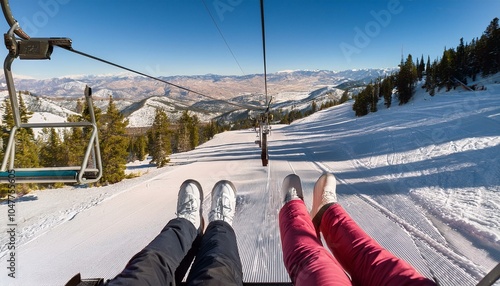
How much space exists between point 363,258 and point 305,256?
18.6 inches

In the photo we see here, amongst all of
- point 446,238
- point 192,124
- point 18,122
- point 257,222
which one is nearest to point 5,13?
point 18,122

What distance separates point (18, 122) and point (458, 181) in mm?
8923

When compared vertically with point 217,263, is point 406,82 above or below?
above

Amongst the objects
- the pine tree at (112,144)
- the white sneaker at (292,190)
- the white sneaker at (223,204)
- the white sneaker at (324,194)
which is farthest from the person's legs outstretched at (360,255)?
the pine tree at (112,144)

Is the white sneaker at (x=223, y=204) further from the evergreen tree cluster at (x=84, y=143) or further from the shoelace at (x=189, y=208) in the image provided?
the evergreen tree cluster at (x=84, y=143)

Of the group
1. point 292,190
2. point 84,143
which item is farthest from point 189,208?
point 84,143

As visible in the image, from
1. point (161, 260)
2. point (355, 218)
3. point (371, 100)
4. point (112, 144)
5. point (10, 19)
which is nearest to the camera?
point (10, 19)

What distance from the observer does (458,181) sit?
21.7 ft

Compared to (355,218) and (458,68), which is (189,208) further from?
(458,68)

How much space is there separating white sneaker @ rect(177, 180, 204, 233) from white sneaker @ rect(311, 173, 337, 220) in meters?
1.50

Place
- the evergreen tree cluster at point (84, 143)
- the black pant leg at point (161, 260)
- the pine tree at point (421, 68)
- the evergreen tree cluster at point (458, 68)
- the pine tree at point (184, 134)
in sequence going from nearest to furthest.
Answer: the black pant leg at point (161, 260)
the evergreen tree cluster at point (84, 143)
the evergreen tree cluster at point (458, 68)
the pine tree at point (184, 134)
the pine tree at point (421, 68)

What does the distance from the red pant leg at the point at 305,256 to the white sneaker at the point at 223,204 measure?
2.45 ft

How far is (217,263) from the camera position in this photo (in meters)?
2.08

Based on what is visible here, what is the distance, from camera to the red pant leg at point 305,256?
1.81 m
